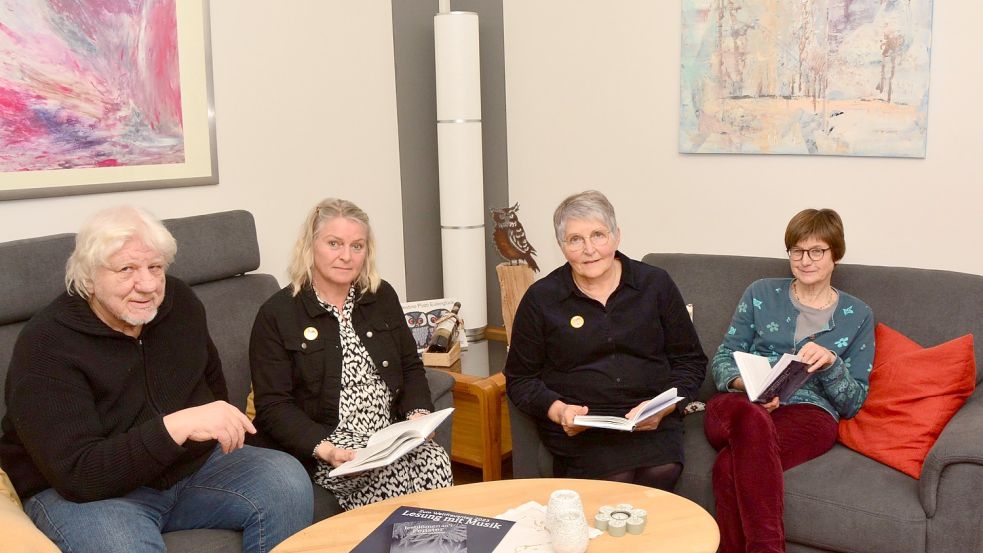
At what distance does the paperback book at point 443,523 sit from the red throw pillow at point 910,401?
46.0 inches

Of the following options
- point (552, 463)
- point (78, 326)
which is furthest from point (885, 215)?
point (78, 326)

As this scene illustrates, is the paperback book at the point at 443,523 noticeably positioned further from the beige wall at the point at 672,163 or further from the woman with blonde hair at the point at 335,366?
the beige wall at the point at 672,163

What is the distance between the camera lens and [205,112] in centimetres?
324

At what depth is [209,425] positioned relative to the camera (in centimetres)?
212

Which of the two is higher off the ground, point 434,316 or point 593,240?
point 593,240

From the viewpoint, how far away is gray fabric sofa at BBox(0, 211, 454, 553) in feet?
7.83

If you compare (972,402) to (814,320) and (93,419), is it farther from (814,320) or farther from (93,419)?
(93,419)

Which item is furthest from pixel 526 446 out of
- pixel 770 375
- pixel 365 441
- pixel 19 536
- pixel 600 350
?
pixel 19 536

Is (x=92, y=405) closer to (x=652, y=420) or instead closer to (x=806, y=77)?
(x=652, y=420)

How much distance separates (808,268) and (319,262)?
139cm

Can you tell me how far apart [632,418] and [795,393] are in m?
0.58

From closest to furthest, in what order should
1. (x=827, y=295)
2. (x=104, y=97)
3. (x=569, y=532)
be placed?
(x=569, y=532) < (x=827, y=295) < (x=104, y=97)

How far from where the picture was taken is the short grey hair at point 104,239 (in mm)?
2121

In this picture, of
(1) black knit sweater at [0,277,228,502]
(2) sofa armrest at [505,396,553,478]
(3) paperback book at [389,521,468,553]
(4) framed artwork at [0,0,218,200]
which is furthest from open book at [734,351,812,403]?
(4) framed artwork at [0,0,218,200]
